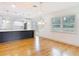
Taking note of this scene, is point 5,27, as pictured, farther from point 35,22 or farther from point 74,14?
point 74,14

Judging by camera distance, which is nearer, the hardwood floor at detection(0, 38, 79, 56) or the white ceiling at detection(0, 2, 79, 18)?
the white ceiling at detection(0, 2, 79, 18)

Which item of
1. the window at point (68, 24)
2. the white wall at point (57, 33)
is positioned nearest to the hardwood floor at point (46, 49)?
the white wall at point (57, 33)

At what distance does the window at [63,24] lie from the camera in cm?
430

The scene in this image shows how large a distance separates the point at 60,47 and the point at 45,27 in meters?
1.00

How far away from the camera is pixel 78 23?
14.1ft

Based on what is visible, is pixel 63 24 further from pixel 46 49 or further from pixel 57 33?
pixel 46 49

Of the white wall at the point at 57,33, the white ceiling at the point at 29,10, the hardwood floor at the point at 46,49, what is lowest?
the hardwood floor at the point at 46,49

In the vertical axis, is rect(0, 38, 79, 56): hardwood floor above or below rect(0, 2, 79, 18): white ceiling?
below

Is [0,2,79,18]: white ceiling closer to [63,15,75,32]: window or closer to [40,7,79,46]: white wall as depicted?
[40,7,79,46]: white wall

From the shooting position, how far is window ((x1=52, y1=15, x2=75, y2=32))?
4.30 metres

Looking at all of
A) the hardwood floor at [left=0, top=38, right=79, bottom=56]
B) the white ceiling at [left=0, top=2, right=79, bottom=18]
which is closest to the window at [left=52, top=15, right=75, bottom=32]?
the white ceiling at [left=0, top=2, right=79, bottom=18]

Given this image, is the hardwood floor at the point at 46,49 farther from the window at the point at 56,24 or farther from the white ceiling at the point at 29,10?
the white ceiling at the point at 29,10

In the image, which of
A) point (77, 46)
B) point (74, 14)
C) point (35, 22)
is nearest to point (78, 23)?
point (74, 14)

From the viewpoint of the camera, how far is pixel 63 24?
4.32 m
